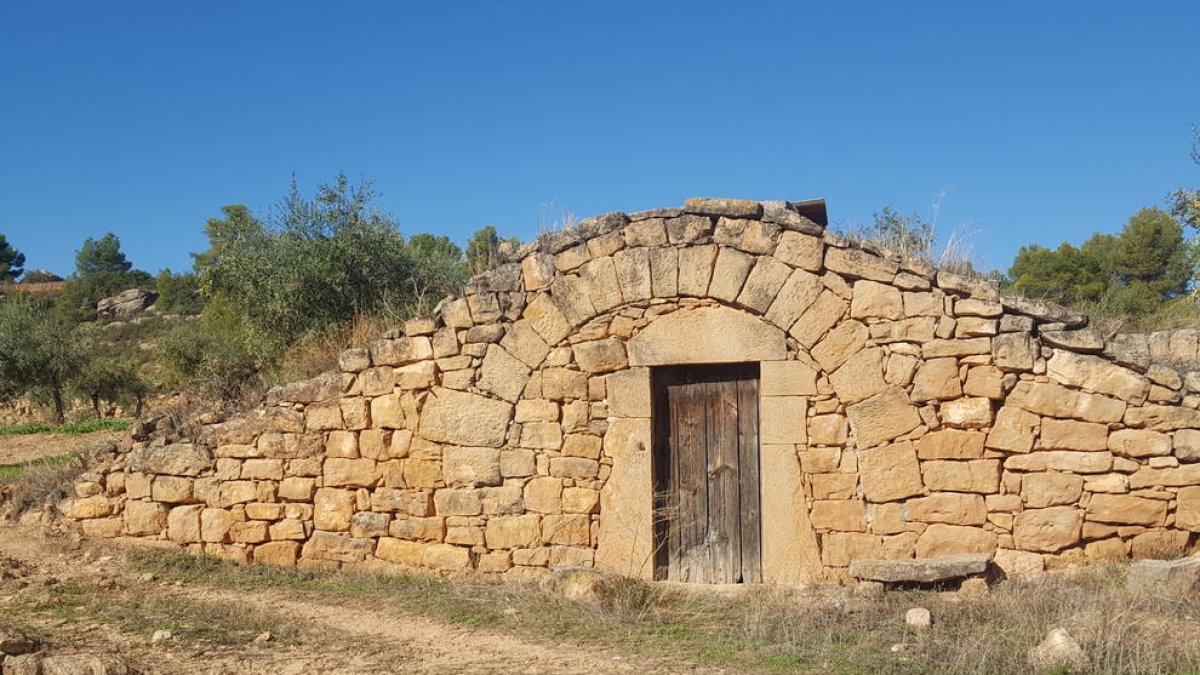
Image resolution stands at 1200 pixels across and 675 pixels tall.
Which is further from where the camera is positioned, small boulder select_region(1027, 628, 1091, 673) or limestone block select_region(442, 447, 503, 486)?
limestone block select_region(442, 447, 503, 486)

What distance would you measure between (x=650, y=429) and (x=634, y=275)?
3.92ft

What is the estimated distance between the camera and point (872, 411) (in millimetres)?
6918

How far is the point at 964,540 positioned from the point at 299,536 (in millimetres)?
5131

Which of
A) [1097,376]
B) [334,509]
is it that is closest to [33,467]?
[334,509]

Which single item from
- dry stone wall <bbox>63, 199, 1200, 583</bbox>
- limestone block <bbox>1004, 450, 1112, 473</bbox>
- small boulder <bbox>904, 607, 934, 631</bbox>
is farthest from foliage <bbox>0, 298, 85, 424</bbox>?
limestone block <bbox>1004, 450, 1112, 473</bbox>

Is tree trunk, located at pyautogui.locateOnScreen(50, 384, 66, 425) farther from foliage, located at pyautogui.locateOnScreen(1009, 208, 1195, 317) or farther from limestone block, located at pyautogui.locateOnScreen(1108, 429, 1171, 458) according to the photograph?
foliage, located at pyautogui.locateOnScreen(1009, 208, 1195, 317)

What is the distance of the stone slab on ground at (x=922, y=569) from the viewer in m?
6.46

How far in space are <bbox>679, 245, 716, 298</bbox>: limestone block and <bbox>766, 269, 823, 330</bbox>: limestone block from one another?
0.54 metres

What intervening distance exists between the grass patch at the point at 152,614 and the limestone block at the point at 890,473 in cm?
404

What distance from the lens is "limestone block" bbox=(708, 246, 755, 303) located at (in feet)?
23.8

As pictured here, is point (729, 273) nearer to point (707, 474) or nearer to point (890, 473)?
point (707, 474)

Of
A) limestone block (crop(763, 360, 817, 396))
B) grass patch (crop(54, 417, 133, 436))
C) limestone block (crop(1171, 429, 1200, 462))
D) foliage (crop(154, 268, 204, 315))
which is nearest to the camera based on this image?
limestone block (crop(1171, 429, 1200, 462))

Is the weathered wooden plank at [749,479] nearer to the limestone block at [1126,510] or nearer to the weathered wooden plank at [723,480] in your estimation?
the weathered wooden plank at [723,480]

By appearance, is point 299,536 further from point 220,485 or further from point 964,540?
point 964,540
